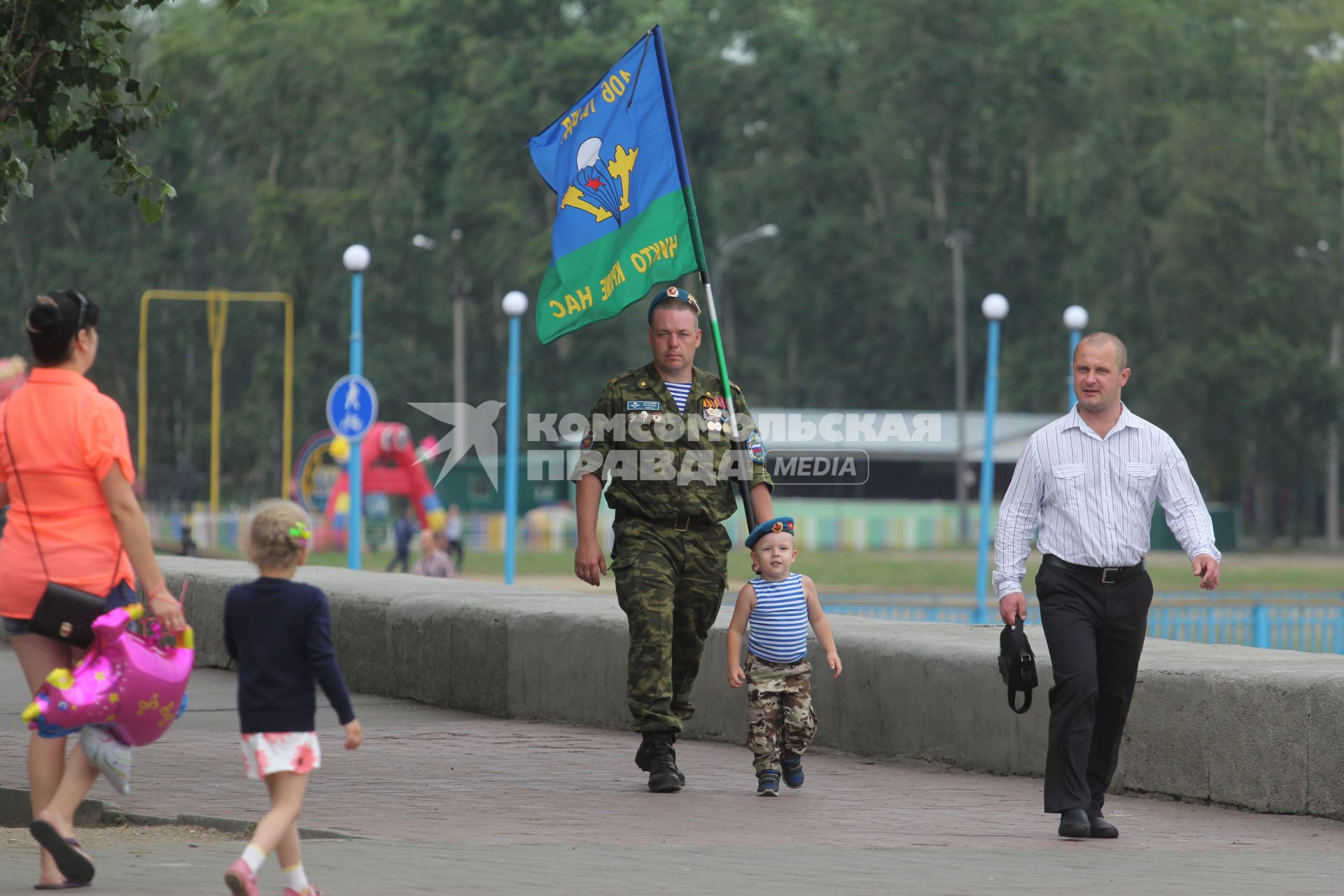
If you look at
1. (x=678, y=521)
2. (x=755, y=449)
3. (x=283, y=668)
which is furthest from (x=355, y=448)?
(x=283, y=668)

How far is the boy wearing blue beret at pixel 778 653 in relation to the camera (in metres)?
7.84

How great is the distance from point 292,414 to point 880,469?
65.0ft

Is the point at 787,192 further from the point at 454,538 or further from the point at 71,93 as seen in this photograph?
the point at 71,93

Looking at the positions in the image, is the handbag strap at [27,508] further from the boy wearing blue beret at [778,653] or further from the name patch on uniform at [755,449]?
the name patch on uniform at [755,449]

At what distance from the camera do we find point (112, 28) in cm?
877

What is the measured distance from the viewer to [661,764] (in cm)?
787

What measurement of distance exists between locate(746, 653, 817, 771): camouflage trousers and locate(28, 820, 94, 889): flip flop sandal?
2.94 metres

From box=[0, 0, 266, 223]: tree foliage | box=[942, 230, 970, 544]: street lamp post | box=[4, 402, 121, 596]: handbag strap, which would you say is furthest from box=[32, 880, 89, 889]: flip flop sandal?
box=[942, 230, 970, 544]: street lamp post

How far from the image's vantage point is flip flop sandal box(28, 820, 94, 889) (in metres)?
5.50

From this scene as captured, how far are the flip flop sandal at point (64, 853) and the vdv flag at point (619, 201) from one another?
383cm

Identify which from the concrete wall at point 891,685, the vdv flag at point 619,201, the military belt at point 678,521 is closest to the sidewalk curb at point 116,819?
the military belt at point 678,521

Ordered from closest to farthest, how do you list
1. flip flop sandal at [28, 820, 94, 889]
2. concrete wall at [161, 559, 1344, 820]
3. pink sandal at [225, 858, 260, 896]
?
pink sandal at [225, 858, 260, 896] < flip flop sandal at [28, 820, 94, 889] < concrete wall at [161, 559, 1344, 820]

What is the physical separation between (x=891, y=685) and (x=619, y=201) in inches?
93.7

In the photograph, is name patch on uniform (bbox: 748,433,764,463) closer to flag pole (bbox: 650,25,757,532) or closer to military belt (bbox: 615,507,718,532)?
flag pole (bbox: 650,25,757,532)
